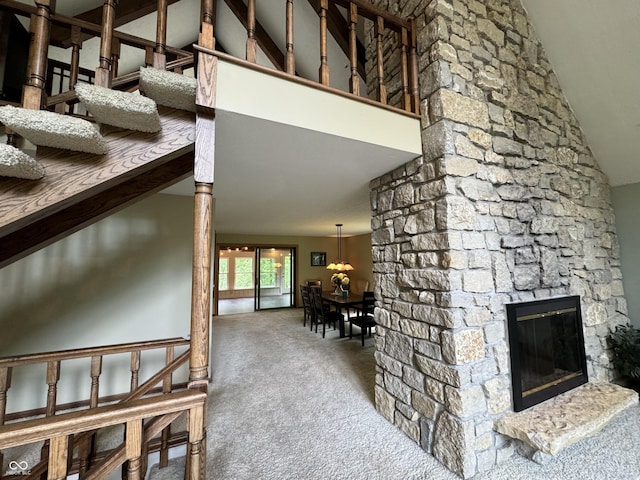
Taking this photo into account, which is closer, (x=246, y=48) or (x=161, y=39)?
(x=161, y=39)

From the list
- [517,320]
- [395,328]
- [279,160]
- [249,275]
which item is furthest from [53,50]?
[249,275]

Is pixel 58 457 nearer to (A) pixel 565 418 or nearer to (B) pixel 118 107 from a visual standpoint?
(B) pixel 118 107

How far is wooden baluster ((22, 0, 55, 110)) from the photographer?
125 centimetres

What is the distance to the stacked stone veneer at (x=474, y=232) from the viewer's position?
1835 mm

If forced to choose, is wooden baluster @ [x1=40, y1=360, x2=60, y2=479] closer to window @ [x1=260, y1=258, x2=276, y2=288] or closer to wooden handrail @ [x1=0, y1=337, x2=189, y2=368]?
wooden handrail @ [x1=0, y1=337, x2=189, y2=368]

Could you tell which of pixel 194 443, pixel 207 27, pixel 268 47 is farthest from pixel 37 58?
pixel 268 47

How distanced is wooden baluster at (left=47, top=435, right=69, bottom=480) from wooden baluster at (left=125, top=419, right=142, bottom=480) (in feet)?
0.60

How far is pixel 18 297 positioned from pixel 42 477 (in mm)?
1832

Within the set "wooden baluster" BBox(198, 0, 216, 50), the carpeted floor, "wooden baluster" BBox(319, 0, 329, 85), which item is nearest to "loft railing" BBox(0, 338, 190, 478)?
the carpeted floor

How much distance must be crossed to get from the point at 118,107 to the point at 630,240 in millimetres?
4541

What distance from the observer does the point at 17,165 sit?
3.40 feet

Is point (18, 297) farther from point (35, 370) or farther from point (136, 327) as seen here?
point (136, 327)

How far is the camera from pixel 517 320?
2.00 m

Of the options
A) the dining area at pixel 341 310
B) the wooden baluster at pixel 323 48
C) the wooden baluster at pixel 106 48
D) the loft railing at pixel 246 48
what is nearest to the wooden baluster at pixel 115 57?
the loft railing at pixel 246 48
